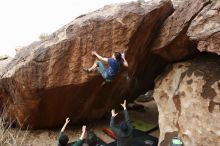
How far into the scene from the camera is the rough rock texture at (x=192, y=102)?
6582 mm

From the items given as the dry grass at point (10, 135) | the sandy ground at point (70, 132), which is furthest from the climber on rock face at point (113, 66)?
the dry grass at point (10, 135)

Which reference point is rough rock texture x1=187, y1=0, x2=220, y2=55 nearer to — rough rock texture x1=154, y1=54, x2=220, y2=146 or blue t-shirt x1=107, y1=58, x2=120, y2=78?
rough rock texture x1=154, y1=54, x2=220, y2=146

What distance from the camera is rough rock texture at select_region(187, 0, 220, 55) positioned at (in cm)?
620

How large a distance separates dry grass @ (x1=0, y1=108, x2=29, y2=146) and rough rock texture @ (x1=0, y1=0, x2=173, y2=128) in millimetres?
332

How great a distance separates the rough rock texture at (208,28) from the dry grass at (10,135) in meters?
4.73

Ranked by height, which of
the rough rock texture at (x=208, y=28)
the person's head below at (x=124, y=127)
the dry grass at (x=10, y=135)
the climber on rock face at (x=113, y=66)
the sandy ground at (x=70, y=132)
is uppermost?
the rough rock texture at (x=208, y=28)

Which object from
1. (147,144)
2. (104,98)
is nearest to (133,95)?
(104,98)

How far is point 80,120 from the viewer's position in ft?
30.9

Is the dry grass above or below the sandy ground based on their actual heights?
above

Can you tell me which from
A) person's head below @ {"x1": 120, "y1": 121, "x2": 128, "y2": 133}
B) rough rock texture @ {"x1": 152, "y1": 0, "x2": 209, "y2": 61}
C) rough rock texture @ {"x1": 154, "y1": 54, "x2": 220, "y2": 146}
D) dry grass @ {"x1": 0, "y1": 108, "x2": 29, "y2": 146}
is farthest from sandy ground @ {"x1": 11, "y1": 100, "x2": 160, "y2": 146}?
rough rock texture @ {"x1": 152, "y1": 0, "x2": 209, "y2": 61}

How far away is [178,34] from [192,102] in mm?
1572

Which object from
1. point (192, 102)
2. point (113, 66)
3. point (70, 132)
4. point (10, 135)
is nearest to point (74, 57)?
point (113, 66)

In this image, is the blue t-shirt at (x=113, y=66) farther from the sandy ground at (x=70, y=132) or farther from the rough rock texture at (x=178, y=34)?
the sandy ground at (x=70, y=132)

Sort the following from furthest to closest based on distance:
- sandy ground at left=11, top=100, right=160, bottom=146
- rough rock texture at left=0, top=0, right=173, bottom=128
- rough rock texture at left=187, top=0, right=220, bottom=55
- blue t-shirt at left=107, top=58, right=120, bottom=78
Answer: sandy ground at left=11, top=100, right=160, bottom=146 < rough rock texture at left=0, top=0, right=173, bottom=128 < blue t-shirt at left=107, top=58, right=120, bottom=78 < rough rock texture at left=187, top=0, right=220, bottom=55
